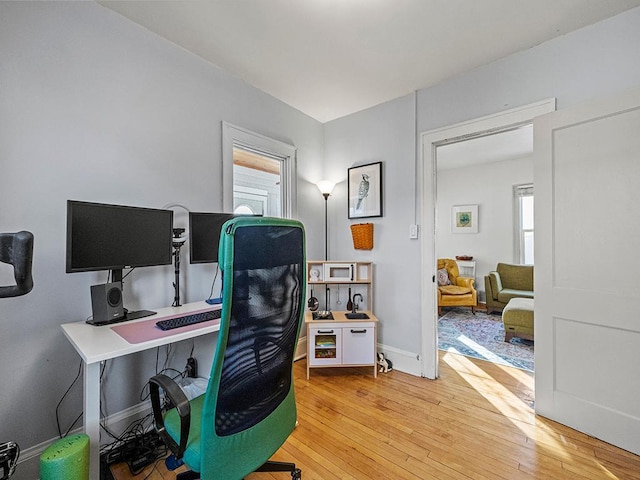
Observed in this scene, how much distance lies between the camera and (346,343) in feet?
8.51

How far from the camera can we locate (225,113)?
2.36 meters

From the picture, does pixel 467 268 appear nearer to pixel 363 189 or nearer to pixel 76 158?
pixel 363 189

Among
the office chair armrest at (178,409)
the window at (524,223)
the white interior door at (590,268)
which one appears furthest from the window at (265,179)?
the window at (524,223)

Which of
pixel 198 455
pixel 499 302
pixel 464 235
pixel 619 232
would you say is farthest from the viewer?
pixel 464 235

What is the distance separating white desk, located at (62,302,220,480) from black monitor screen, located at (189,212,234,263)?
0.59 meters

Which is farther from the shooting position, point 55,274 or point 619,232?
point 619,232

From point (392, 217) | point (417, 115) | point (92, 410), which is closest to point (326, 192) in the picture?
point (392, 217)

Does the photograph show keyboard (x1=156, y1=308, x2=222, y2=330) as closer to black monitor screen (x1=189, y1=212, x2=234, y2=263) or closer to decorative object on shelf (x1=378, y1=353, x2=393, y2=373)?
black monitor screen (x1=189, y1=212, x2=234, y2=263)

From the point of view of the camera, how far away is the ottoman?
3207 millimetres

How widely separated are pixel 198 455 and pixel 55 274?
1.27m

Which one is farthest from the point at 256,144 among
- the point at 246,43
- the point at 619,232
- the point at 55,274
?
the point at 619,232

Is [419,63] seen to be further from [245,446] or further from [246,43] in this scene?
→ [245,446]

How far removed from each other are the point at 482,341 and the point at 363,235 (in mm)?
2099

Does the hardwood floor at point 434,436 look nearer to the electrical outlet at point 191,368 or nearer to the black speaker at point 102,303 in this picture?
the electrical outlet at point 191,368
